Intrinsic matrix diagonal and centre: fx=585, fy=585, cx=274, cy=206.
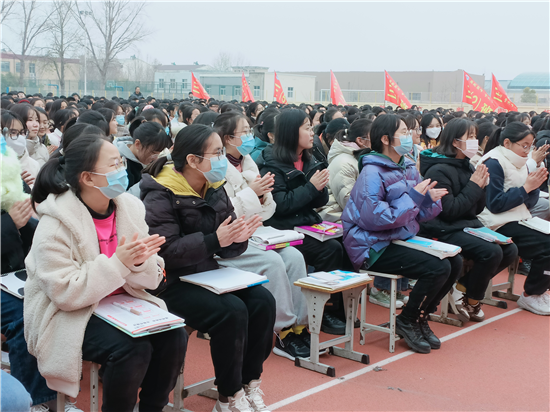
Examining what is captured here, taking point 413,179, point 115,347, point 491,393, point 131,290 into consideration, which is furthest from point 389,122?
point 115,347

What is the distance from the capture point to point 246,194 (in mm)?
4129

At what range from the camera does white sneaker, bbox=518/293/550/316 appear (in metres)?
5.48

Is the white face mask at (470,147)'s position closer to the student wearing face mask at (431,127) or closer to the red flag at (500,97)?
the student wearing face mask at (431,127)

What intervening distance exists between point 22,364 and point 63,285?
2.13ft

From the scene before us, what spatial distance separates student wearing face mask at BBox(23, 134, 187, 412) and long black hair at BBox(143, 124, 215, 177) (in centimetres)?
69

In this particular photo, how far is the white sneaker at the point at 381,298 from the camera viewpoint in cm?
547

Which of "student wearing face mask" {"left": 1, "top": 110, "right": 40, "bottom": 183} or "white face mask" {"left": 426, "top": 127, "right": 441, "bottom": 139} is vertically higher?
"white face mask" {"left": 426, "top": 127, "right": 441, "bottom": 139}

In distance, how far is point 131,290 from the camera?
9.62 feet

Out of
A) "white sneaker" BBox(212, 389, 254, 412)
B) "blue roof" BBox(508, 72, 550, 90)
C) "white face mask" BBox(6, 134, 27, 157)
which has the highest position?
"blue roof" BBox(508, 72, 550, 90)

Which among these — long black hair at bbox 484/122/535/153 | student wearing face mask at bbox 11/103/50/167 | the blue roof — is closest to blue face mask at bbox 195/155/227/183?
student wearing face mask at bbox 11/103/50/167

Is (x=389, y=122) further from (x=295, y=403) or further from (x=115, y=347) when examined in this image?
(x=115, y=347)

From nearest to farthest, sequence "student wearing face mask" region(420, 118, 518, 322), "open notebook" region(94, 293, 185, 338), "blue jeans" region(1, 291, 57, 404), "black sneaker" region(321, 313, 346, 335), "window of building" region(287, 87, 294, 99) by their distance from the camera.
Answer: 1. "open notebook" region(94, 293, 185, 338)
2. "blue jeans" region(1, 291, 57, 404)
3. "black sneaker" region(321, 313, 346, 335)
4. "student wearing face mask" region(420, 118, 518, 322)
5. "window of building" region(287, 87, 294, 99)

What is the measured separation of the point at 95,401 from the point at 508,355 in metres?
3.18

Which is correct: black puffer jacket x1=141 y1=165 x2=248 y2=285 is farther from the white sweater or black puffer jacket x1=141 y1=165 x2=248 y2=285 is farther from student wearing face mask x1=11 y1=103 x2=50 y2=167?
student wearing face mask x1=11 y1=103 x2=50 y2=167
